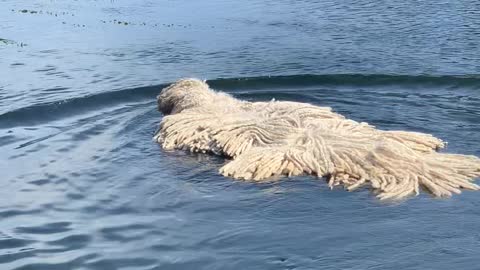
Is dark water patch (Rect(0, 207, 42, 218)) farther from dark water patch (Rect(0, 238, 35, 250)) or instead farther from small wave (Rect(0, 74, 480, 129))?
small wave (Rect(0, 74, 480, 129))

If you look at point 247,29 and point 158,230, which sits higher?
point 247,29

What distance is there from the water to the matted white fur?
16 centimetres

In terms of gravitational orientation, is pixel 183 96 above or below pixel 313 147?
above

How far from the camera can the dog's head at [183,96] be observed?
750cm

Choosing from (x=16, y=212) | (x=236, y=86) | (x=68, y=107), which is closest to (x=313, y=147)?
(x=16, y=212)

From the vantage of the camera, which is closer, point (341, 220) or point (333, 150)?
point (341, 220)

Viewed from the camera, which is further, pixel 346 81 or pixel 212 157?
pixel 346 81

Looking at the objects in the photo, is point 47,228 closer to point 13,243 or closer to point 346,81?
point 13,243

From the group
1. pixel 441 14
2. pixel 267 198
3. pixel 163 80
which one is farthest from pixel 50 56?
pixel 267 198

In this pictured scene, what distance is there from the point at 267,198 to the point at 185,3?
41.2ft

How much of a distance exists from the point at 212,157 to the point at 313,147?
1.03m

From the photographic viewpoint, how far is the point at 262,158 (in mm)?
5957

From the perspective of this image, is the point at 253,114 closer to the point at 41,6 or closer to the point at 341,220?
the point at 341,220

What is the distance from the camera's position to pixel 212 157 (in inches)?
258
